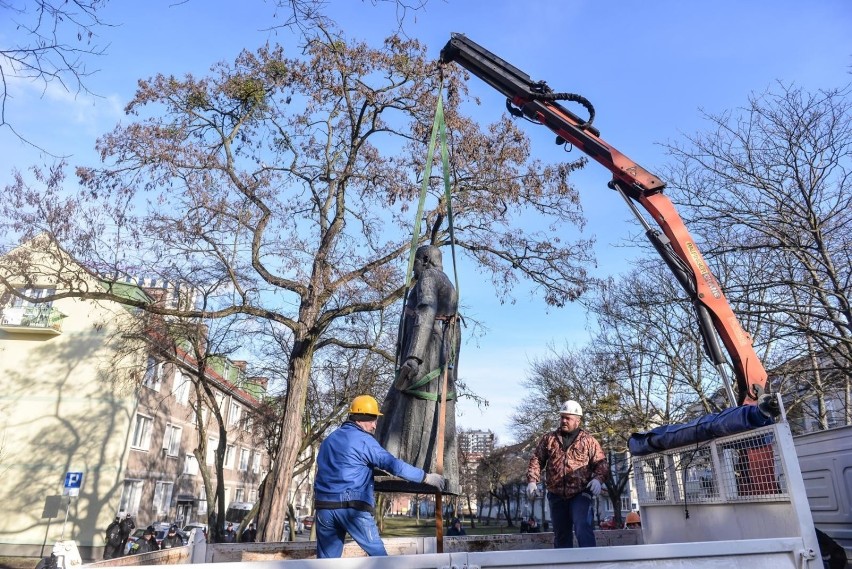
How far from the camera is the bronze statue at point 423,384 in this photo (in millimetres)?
5086

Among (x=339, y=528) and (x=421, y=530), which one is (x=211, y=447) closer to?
(x=421, y=530)

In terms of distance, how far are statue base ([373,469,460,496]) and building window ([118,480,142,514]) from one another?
28.5 m

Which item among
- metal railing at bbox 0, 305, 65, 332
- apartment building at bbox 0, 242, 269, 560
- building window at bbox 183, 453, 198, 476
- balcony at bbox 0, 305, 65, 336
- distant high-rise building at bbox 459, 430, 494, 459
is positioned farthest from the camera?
distant high-rise building at bbox 459, 430, 494, 459

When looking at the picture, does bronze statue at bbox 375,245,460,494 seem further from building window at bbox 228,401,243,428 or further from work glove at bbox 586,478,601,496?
building window at bbox 228,401,243,428

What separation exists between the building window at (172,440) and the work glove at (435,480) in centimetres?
3405

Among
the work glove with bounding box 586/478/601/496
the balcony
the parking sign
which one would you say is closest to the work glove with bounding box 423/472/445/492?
the work glove with bounding box 586/478/601/496

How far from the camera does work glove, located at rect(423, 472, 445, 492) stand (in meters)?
4.41

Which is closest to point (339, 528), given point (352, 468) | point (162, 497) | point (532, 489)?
point (352, 468)

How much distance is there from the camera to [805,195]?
14320 millimetres

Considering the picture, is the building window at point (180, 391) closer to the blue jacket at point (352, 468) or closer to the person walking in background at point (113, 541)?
the person walking in background at point (113, 541)

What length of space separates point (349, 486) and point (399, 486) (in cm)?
81

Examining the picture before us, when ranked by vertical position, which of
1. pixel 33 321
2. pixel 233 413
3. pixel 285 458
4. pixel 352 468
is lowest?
pixel 352 468

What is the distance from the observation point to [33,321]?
28.8 meters

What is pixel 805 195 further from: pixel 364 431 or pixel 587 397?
pixel 587 397
